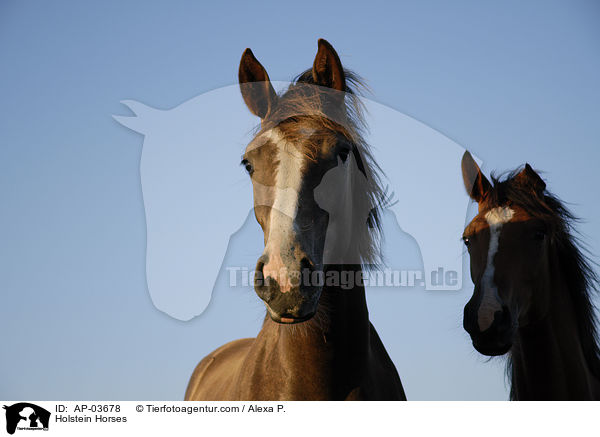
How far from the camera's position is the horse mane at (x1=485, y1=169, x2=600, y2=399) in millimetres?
→ 4473

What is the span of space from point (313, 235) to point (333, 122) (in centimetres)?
78

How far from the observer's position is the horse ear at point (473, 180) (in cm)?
484

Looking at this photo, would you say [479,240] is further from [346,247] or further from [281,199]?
[281,199]

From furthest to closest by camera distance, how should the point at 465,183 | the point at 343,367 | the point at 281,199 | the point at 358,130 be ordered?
the point at 465,183 < the point at 358,130 < the point at 343,367 < the point at 281,199

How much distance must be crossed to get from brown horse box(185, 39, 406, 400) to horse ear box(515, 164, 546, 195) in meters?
1.87

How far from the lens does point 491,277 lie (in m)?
4.08

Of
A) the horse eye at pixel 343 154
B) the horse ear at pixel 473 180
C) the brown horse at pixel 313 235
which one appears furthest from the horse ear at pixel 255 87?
the horse ear at pixel 473 180

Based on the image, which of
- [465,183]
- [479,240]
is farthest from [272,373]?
[465,183]

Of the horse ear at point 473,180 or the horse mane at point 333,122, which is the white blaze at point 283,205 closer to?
the horse mane at point 333,122

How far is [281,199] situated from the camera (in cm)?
273

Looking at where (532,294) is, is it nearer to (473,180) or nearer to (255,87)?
(473,180)

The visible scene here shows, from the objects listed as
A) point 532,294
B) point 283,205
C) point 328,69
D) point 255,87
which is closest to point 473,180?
point 532,294
